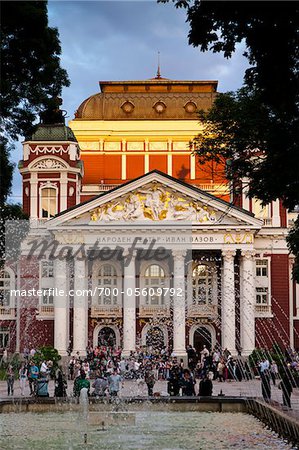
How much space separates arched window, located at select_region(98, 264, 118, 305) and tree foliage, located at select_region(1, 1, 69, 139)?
38.7m

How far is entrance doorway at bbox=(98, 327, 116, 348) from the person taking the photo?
64312 mm

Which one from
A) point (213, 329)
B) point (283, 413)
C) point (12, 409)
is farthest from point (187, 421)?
point (213, 329)

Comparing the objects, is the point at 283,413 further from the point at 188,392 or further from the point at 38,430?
the point at 188,392

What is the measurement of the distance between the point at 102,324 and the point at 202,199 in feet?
33.5

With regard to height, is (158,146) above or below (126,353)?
above

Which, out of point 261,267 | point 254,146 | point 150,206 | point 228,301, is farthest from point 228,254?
point 254,146

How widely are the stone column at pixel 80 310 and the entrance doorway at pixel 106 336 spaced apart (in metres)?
2.67

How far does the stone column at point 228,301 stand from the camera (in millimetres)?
60562

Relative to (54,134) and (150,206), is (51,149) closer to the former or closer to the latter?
(54,134)

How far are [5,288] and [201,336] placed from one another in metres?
13.2

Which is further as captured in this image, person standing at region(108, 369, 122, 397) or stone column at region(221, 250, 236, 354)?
stone column at region(221, 250, 236, 354)

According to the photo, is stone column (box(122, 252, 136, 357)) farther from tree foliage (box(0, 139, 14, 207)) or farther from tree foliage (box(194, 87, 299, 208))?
tree foliage (box(0, 139, 14, 207))

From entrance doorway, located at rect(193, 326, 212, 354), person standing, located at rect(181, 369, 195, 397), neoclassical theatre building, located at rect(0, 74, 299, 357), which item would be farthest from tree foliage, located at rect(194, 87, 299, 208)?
entrance doorway, located at rect(193, 326, 212, 354)

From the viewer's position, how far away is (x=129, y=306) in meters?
61.5
